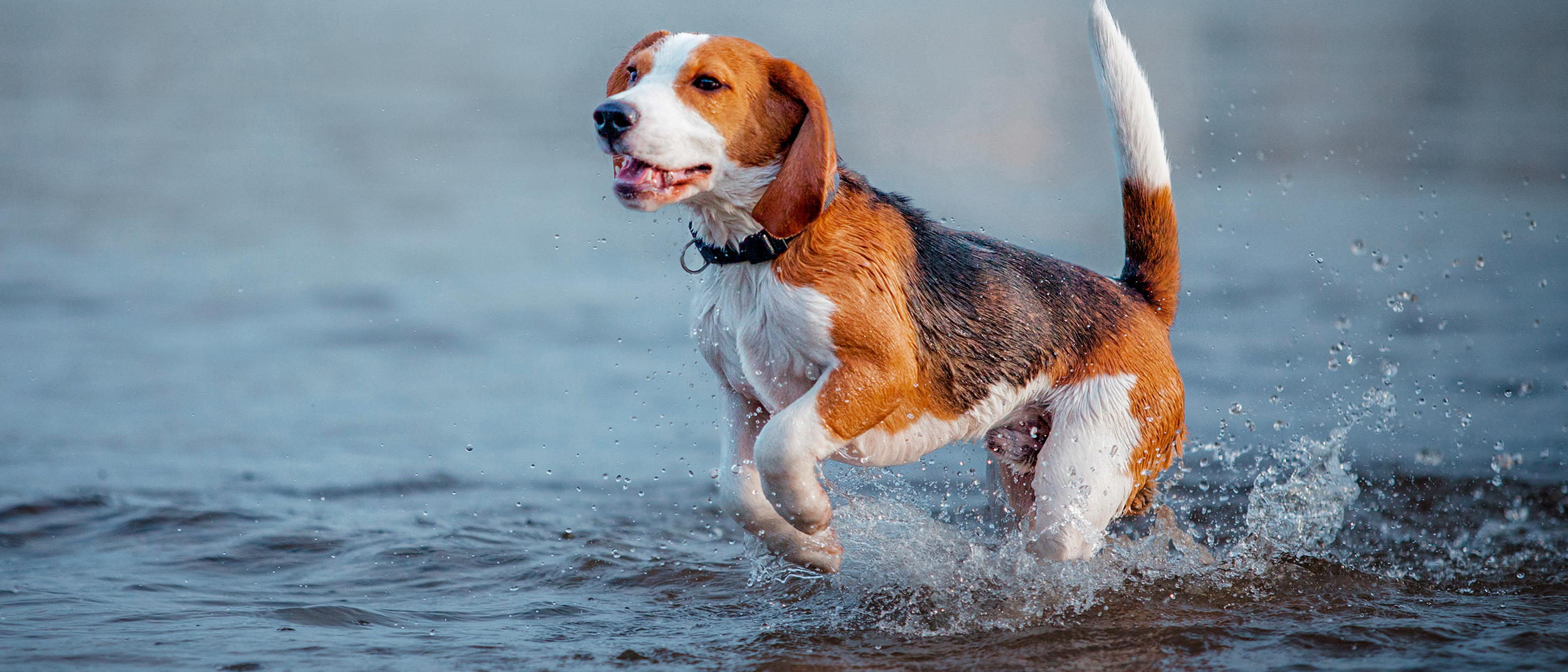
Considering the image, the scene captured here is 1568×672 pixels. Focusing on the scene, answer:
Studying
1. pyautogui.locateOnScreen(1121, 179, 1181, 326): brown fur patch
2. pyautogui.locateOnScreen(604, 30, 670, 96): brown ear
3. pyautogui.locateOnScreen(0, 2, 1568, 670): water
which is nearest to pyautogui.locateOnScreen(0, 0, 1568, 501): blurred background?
pyautogui.locateOnScreen(0, 2, 1568, 670): water

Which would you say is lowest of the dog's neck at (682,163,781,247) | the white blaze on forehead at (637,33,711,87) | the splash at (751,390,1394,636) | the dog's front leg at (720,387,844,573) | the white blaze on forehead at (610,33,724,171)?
the splash at (751,390,1394,636)

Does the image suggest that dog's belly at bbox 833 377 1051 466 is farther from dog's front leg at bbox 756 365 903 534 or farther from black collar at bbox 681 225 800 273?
black collar at bbox 681 225 800 273

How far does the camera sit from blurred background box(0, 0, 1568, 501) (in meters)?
6.67

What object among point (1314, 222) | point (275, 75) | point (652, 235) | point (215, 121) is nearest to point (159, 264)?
point (652, 235)

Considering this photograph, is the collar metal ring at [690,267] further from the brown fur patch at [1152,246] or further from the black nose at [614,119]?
the brown fur patch at [1152,246]

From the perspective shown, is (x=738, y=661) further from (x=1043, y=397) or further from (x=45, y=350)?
(x=45, y=350)

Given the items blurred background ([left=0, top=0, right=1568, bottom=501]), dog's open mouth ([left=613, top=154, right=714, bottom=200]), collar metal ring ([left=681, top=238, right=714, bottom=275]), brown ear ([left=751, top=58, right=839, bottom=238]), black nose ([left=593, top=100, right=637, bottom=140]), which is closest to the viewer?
black nose ([left=593, top=100, right=637, bottom=140])

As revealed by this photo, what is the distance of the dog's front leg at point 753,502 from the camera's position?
3918 millimetres

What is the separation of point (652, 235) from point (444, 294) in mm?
2323

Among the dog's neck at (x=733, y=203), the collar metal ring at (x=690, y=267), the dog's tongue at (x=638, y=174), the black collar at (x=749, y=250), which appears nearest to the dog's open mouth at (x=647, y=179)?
the dog's tongue at (x=638, y=174)

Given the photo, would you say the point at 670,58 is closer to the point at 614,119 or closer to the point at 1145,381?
the point at 614,119

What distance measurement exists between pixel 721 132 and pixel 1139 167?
5.19ft

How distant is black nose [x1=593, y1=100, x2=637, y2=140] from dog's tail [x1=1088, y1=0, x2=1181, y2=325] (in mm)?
1724

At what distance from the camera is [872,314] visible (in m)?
3.65
